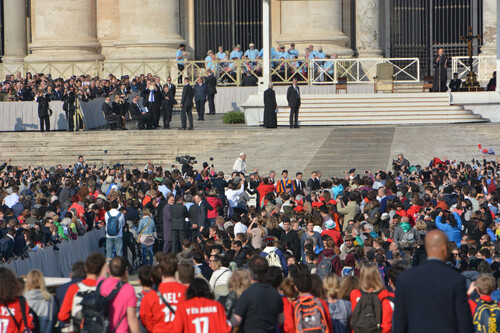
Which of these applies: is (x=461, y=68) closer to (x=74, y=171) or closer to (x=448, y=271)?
(x=74, y=171)

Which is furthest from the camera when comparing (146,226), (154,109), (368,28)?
(368,28)

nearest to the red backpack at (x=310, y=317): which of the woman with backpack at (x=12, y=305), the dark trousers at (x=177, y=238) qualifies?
the woman with backpack at (x=12, y=305)

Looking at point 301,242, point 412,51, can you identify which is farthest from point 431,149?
point 412,51

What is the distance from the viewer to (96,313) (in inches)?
313

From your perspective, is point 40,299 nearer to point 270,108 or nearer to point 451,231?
point 451,231

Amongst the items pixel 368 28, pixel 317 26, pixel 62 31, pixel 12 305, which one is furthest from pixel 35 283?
pixel 62 31

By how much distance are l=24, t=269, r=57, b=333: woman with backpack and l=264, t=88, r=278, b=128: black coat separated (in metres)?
21.0

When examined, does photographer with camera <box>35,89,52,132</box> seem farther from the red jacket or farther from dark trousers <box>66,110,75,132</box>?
the red jacket

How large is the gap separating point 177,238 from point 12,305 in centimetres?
883

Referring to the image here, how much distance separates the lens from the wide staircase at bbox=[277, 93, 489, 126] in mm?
30562

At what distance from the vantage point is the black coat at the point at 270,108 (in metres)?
29.0

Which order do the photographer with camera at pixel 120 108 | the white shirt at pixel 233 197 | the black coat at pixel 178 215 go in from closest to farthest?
the black coat at pixel 178 215
the white shirt at pixel 233 197
the photographer with camera at pixel 120 108

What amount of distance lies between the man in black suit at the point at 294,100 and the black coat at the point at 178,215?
12.6 metres

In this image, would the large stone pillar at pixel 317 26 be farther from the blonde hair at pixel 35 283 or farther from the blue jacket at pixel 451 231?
the blonde hair at pixel 35 283
